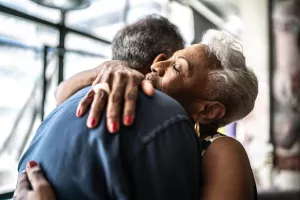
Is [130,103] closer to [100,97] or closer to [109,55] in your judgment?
[100,97]

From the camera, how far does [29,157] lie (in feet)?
2.27

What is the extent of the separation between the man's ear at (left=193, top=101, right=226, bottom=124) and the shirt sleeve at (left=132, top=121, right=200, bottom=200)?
39cm

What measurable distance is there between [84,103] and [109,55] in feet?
4.96

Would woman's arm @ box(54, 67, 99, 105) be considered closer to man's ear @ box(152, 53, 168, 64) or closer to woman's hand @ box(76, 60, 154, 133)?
woman's hand @ box(76, 60, 154, 133)

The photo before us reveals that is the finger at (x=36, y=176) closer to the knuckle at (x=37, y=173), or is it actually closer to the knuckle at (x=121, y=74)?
the knuckle at (x=37, y=173)

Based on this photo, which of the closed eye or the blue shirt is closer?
the blue shirt

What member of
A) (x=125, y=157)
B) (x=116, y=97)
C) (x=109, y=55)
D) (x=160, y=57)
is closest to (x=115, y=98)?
(x=116, y=97)

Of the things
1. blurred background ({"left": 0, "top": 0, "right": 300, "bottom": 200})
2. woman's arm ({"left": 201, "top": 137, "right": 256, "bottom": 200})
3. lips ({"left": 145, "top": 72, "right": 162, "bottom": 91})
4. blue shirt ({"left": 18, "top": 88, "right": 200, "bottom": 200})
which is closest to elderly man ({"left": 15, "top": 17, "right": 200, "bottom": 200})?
blue shirt ({"left": 18, "top": 88, "right": 200, "bottom": 200})

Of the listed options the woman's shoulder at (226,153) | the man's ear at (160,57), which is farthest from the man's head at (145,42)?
the woman's shoulder at (226,153)

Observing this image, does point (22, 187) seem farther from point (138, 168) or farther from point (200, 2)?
point (200, 2)

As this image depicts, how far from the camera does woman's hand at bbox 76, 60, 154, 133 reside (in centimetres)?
60

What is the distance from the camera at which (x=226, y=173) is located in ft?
2.49

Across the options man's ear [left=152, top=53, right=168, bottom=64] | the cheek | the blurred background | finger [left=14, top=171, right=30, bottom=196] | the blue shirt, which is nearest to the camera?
the blue shirt

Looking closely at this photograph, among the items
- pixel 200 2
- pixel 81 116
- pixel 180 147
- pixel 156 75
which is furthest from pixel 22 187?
pixel 200 2
